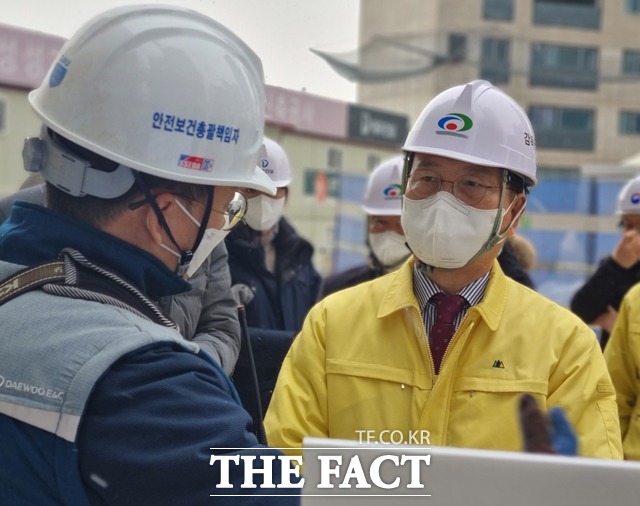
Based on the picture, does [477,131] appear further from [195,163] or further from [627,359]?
[627,359]

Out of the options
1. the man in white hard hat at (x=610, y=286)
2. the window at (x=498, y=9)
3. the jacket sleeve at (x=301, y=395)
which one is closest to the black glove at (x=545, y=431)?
the jacket sleeve at (x=301, y=395)

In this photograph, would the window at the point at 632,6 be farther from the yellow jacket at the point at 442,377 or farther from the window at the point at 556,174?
the yellow jacket at the point at 442,377

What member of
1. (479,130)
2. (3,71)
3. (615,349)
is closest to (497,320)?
(479,130)

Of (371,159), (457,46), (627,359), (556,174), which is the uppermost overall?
(627,359)

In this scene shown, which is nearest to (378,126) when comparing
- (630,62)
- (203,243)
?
(203,243)

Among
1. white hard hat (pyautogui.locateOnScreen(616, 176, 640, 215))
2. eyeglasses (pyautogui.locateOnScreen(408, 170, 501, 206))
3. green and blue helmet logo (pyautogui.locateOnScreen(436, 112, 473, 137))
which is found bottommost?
white hard hat (pyautogui.locateOnScreen(616, 176, 640, 215))

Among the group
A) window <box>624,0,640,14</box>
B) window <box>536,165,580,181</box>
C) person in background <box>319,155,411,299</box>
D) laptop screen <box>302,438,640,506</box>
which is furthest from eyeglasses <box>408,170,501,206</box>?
window <box>624,0,640,14</box>

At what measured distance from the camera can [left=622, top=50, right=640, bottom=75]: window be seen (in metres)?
38.4

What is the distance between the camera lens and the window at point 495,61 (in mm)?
32969

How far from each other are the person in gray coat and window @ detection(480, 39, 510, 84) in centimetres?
2985

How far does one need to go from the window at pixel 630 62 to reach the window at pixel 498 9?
5.12m

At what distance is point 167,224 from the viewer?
1.90 meters

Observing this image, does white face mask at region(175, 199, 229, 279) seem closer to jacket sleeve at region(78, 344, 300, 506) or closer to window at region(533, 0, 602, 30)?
jacket sleeve at region(78, 344, 300, 506)

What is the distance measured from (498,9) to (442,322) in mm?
35523
